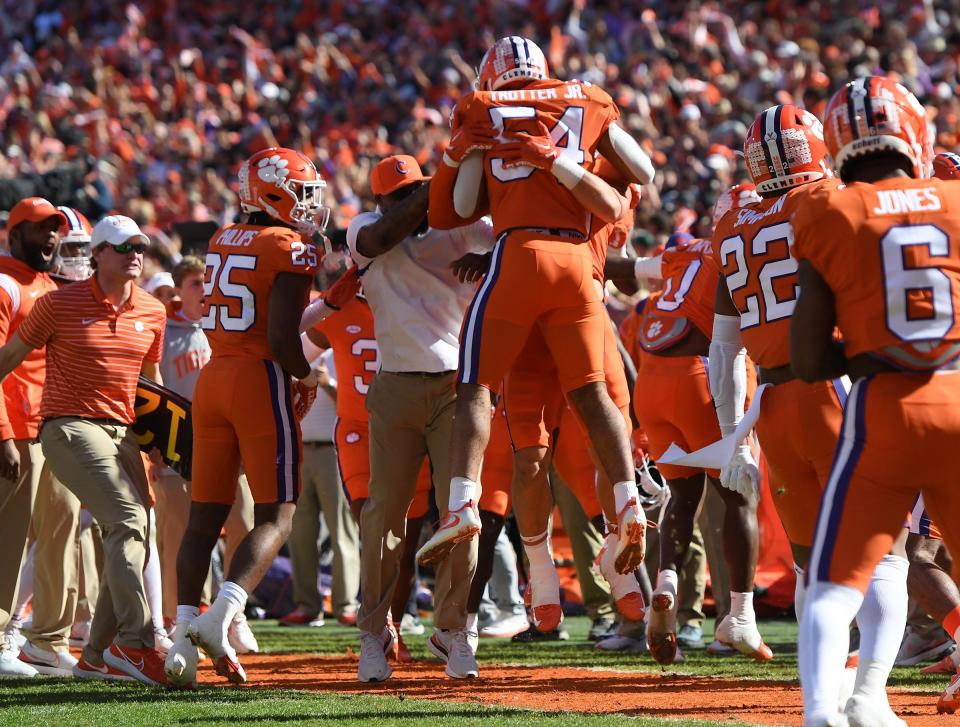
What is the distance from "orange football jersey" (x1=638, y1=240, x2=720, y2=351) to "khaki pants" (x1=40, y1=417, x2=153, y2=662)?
2.86 meters

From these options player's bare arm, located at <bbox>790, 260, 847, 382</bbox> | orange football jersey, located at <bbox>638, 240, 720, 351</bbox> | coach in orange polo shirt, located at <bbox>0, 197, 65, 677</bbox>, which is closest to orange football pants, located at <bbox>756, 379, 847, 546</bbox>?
player's bare arm, located at <bbox>790, 260, 847, 382</bbox>

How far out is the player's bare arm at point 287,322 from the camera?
6.32 meters

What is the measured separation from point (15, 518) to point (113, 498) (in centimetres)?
96

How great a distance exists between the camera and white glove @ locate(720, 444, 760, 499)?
5109mm

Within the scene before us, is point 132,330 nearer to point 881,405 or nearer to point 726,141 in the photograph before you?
point 881,405

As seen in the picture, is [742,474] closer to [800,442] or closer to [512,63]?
[800,442]

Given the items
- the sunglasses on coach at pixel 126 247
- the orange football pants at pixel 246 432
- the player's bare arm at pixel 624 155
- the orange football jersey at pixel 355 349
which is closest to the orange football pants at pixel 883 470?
the player's bare arm at pixel 624 155

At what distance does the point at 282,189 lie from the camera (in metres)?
6.60

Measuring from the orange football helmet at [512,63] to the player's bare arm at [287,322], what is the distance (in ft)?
4.06

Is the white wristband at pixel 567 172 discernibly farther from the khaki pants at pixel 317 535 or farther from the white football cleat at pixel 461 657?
the khaki pants at pixel 317 535

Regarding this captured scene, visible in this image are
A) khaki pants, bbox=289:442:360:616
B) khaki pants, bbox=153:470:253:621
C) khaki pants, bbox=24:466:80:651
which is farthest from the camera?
khaki pants, bbox=289:442:360:616

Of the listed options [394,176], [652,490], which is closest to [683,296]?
[652,490]

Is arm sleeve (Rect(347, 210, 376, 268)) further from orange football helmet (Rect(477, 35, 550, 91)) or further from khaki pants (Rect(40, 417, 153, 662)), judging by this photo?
khaki pants (Rect(40, 417, 153, 662))

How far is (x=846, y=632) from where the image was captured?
3.99 meters
